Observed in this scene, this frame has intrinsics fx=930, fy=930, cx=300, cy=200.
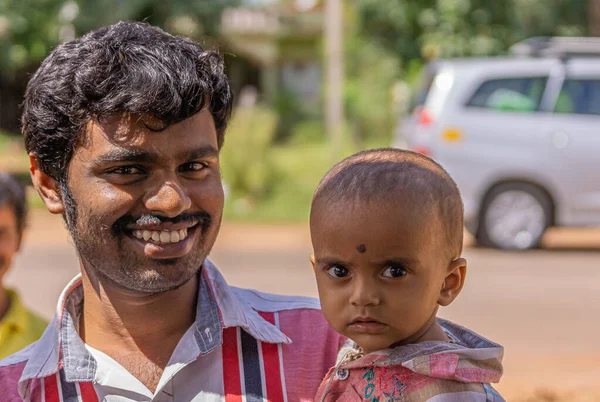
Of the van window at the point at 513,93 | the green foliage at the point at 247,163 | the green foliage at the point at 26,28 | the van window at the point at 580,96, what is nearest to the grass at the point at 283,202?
the green foliage at the point at 247,163

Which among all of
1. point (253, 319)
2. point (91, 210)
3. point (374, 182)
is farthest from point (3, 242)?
point (374, 182)

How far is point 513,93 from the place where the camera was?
34.2 feet

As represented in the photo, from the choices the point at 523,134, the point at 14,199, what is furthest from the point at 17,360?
the point at 523,134

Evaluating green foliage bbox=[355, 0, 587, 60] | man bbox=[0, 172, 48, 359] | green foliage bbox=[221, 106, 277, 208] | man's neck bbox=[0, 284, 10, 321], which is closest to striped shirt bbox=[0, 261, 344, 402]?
man bbox=[0, 172, 48, 359]

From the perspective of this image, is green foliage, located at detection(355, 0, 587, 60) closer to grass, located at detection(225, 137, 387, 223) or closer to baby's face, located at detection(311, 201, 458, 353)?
grass, located at detection(225, 137, 387, 223)

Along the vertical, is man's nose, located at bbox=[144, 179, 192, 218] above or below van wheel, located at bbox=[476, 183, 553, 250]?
above

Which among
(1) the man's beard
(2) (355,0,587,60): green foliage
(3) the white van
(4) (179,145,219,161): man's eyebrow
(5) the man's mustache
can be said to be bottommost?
(3) the white van

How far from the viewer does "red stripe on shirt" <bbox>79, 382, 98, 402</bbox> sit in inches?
84.8

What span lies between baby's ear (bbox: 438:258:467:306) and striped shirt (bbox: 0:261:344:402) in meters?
0.30

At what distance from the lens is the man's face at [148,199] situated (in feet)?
7.36

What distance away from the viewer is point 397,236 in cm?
211

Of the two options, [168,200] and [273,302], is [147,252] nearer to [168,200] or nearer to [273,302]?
[168,200]

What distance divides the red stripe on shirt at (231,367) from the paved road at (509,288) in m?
3.28

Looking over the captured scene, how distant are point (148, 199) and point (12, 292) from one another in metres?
1.76
